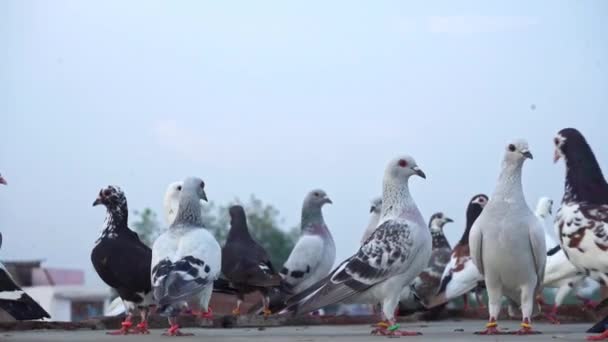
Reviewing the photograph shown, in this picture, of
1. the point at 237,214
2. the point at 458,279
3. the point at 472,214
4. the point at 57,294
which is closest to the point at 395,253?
the point at 458,279

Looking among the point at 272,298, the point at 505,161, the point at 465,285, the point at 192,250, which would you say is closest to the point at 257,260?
the point at 272,298

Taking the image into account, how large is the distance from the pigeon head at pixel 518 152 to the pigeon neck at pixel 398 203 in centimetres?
96

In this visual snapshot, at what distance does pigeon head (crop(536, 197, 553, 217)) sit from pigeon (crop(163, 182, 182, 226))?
20.1 ft

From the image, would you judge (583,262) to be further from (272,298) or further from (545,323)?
(272,298)

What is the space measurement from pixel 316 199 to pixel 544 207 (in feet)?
12.2

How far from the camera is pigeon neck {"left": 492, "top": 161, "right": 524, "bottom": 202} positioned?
9242 millimetres

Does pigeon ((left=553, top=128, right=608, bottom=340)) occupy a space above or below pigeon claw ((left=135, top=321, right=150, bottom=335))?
above

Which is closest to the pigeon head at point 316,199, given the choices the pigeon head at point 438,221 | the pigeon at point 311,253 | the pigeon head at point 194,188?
the pigeon at point 311,253

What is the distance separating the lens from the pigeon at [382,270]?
927 centimetres

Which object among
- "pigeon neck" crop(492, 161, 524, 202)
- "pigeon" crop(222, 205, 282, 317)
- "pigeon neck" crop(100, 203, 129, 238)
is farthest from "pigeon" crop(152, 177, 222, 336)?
"pigeon neck" crop(492, 161, 524, 202)

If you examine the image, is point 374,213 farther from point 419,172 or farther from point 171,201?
point 419,172

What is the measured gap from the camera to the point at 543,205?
1652 centimetres

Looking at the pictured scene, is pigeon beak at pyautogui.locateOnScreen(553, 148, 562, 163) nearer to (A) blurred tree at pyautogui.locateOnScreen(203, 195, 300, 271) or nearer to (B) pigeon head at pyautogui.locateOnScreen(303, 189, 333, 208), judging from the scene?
(B) pigeon head at pyautogui.locateOnScreen(303, 189, 333, 208)

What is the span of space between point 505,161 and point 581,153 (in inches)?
27.0
